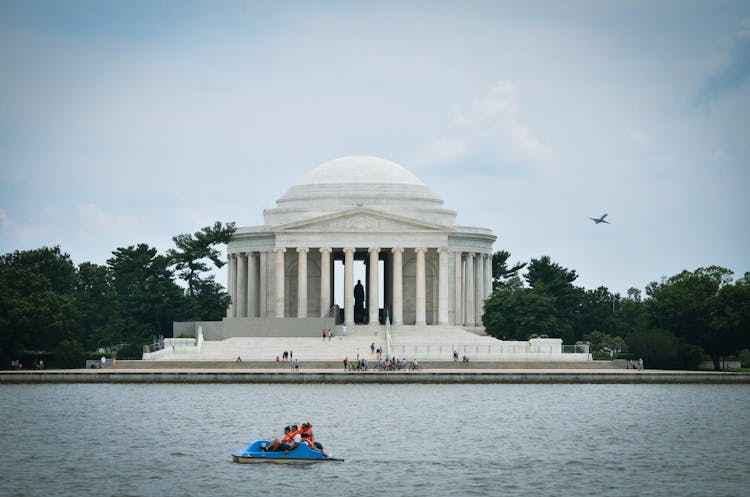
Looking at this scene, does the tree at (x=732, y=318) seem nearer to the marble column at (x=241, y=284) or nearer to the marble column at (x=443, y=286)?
the marble column at (x=443, y=286)

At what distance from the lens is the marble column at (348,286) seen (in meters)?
150

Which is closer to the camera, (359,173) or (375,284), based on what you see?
(375,284)

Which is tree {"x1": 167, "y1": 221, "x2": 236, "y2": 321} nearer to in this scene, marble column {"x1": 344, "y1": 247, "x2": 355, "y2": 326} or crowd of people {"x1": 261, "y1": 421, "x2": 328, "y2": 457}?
marble column {"x1": 344, "y1": 247, "x2": 355, "y2": 326}

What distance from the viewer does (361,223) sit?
15038 centimetres

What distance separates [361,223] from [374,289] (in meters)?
6.75

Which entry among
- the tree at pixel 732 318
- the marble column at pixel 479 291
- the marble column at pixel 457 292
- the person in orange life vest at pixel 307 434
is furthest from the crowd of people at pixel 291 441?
the marble column at pixel 479 291

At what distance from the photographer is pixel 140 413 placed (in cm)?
8694

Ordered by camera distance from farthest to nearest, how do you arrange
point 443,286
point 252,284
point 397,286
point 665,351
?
1. point 252,284
2. point 443,286
3. point 397,286
4. point 665,351

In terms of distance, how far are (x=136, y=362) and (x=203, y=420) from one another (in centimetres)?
3706

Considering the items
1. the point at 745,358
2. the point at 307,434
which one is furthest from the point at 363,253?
the point at 307,434

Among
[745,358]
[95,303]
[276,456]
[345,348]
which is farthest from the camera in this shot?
[95,303]

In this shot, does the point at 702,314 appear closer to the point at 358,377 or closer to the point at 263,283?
the point at 358,377

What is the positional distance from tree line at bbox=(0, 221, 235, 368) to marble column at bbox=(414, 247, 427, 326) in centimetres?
1837

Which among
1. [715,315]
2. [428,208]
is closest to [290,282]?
[428,208]
